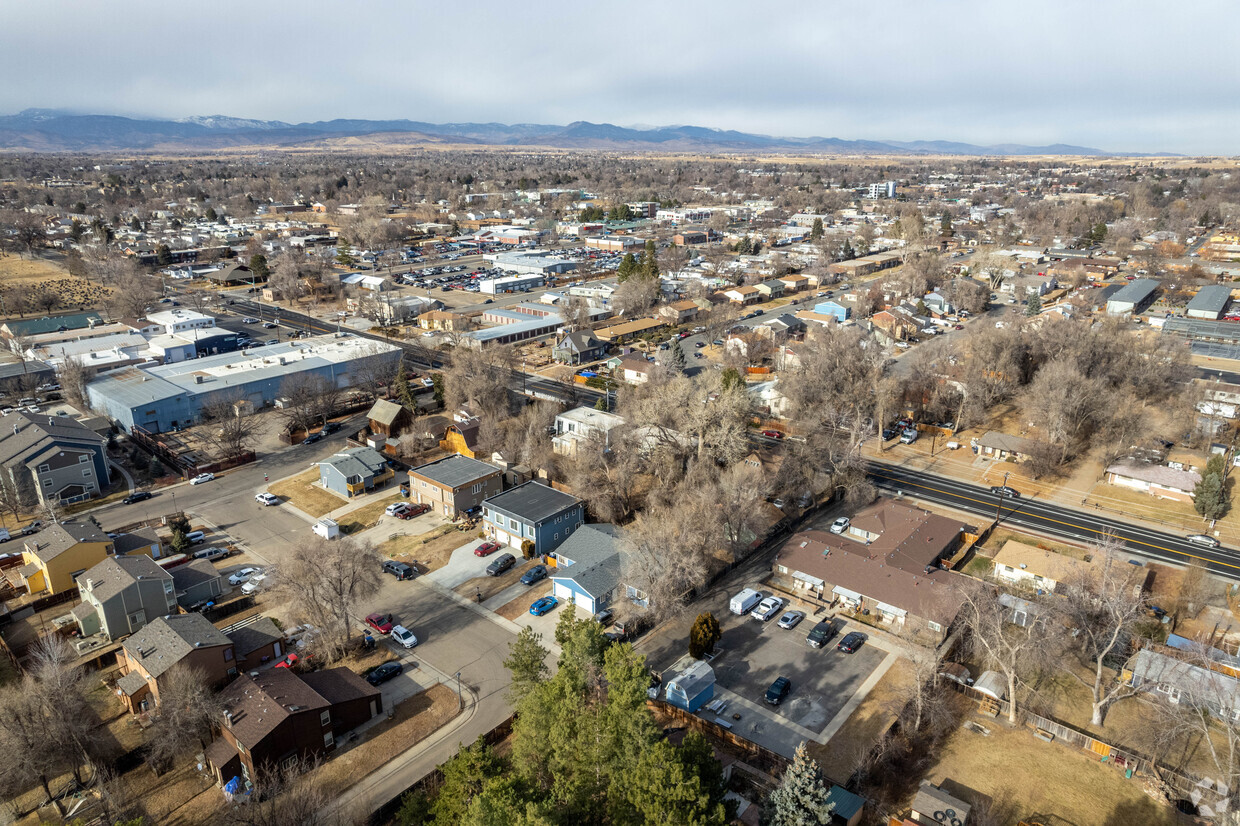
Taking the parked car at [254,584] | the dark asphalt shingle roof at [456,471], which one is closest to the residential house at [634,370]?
the dark asphalt shingle roof at [456,471]

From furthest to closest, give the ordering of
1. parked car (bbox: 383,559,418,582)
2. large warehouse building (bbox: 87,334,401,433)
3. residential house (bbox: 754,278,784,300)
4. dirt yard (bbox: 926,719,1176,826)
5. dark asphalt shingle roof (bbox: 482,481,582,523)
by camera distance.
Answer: residential house (bbox: 754,278,784,300) < large warehouse building (bbox: 87,334,401,433) < dark asphalt shingle roof (bbox: 482,481,582,523) < parked car (bbox: 383,559,418,582) < dirt yard (bbox: 926,719,1176,826)

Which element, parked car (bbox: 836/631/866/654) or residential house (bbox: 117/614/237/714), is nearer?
residential house (bbox: 117/614/237/714)

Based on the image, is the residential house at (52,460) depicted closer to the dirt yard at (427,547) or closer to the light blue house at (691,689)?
the dirt yard at (427,547)

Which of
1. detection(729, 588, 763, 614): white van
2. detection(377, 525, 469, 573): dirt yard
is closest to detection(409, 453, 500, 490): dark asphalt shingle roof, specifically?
detection(377, 525, 469, 573): dirt yard

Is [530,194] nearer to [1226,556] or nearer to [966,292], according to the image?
[966,292]

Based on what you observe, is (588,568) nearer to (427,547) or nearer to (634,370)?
(427,547)

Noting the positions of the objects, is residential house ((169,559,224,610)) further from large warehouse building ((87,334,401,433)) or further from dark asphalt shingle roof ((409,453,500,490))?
large warehouse building ((87,334,401,433))
